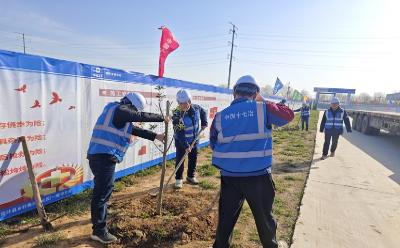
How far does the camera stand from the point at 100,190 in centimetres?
388

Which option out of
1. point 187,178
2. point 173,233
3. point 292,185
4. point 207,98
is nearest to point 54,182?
point 173,233

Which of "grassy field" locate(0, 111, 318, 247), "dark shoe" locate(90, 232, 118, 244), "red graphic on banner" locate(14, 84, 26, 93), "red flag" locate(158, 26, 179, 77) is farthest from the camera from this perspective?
"red flag" locate(158, 26, 179, 77)

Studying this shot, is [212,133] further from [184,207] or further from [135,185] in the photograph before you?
[135,185]

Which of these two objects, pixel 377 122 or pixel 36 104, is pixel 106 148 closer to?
pixel 36 104

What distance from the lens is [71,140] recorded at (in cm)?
525

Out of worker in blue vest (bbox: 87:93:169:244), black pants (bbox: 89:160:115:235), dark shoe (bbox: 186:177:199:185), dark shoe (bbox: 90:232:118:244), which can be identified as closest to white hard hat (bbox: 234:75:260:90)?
worker in blue vest (bbox: 87:93:169:244)

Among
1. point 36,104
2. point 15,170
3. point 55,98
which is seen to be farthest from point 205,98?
point 15,170

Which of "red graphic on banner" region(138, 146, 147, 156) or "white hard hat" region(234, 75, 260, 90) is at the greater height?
"white hard hat" region(234, 75, 260, 90)

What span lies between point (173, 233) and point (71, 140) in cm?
238

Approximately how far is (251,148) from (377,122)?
51.8 feet

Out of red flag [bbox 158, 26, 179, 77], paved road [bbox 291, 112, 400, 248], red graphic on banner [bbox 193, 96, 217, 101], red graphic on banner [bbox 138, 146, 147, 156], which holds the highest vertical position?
red flag [bbox 158, 26, 179, 77]

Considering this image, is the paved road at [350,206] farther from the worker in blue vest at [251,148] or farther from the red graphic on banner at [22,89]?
the red graphic on banner at [22,89]

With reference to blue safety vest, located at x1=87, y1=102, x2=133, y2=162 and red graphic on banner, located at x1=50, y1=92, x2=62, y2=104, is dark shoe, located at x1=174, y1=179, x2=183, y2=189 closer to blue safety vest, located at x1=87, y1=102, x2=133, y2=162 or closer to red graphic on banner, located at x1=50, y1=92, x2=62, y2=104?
blue safety vest, located at x1=87, y1=102, x2=133, y2=162

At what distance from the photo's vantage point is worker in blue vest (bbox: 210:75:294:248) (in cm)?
310
